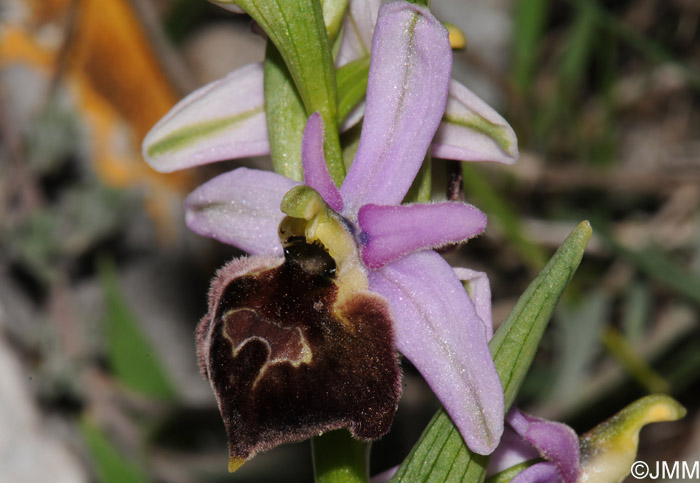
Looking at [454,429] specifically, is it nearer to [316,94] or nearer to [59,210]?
[316,94]

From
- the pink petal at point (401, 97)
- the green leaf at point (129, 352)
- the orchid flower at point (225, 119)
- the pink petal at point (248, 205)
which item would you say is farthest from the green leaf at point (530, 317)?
the green leaf at point (129, 352)

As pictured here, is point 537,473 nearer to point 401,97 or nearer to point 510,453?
point 510,453

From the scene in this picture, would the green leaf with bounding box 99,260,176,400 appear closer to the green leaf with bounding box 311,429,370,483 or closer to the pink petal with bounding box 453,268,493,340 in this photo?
the green leaf with bounding box 311,429,370,483

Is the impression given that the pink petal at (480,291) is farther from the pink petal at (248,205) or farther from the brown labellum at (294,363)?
the pink petal at (248,205)

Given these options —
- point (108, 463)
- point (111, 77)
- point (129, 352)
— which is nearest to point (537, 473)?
point (108, 463)

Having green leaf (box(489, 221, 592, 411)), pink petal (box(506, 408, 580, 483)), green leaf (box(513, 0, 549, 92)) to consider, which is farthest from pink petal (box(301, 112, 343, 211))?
green leaf (box(513, 0, 549, 92))
